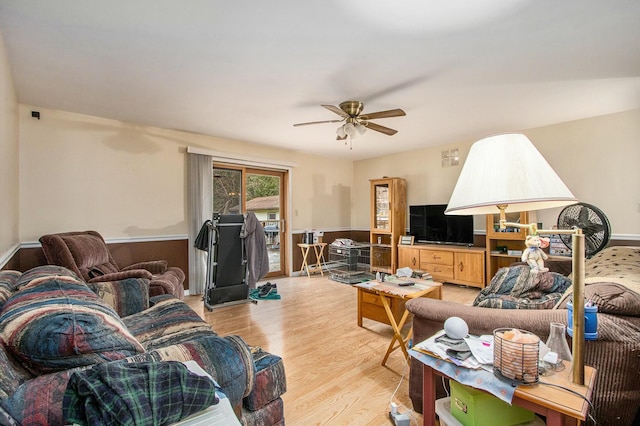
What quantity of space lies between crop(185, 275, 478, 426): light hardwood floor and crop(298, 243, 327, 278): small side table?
1182 millimetres

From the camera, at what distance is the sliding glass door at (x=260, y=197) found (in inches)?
194

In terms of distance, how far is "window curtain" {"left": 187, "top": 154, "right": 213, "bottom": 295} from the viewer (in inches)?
173

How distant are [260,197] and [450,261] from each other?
351 centimetres

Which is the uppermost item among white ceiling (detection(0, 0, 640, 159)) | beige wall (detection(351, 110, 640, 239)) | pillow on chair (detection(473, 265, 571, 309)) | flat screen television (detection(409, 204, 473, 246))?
white ceiling (detection(0, 0, 640, 159))

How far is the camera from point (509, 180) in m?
0.88

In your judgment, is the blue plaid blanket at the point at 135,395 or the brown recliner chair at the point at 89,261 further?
the brown recliner chair at the point at 89,261

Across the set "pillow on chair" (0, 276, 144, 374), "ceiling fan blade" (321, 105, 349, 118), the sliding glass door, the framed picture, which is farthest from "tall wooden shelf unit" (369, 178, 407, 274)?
"pillow on chair" (0, 276, 144, 374)

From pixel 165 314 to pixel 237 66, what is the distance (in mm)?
2050

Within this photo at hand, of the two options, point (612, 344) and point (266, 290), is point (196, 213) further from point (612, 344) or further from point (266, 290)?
point (612, 344)

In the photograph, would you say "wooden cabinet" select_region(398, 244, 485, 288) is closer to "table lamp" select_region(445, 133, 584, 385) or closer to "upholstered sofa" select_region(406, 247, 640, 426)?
"upholstered sofa" select_region(406, 247, 640, 426)

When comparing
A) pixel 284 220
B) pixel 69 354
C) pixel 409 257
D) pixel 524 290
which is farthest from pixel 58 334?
pixel 409 257

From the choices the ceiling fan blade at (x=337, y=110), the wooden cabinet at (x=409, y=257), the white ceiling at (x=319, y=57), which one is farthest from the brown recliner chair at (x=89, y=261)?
the wooden cabinet at (x=409, y=257)

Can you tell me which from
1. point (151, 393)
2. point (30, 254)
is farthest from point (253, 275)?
point (151, 393)

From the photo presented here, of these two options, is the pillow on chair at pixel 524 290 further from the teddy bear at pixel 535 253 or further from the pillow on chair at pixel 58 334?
the pillow on chair at pixel 58 334
